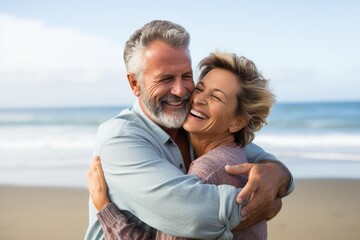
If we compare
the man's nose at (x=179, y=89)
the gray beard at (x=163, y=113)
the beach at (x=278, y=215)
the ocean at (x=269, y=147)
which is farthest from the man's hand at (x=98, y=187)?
the ocean at (x=269, y=147)

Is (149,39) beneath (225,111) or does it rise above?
above

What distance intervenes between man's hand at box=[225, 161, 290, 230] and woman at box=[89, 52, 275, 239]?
3.6 inches

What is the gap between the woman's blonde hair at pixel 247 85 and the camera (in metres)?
2.82

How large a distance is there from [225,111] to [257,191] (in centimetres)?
49

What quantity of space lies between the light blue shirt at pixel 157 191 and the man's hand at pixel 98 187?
1.4 inches

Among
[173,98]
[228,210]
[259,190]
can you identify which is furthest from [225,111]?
[228,210]

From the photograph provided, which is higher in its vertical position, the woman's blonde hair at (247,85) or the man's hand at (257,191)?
the woman's blonde hair at (247,85)

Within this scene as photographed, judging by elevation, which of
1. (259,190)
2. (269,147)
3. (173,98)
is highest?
(173,98)

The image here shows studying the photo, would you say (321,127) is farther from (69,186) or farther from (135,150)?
(135,150)

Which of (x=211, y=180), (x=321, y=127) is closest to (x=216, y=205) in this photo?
(x=211, y=180)

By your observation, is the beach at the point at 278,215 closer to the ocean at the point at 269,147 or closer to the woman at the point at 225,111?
the ocean at the point at 269,147

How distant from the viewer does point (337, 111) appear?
30.7 meters

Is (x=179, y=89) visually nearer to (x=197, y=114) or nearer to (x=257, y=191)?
(x=197, y=114)

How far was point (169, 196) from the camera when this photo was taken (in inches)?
91.4
